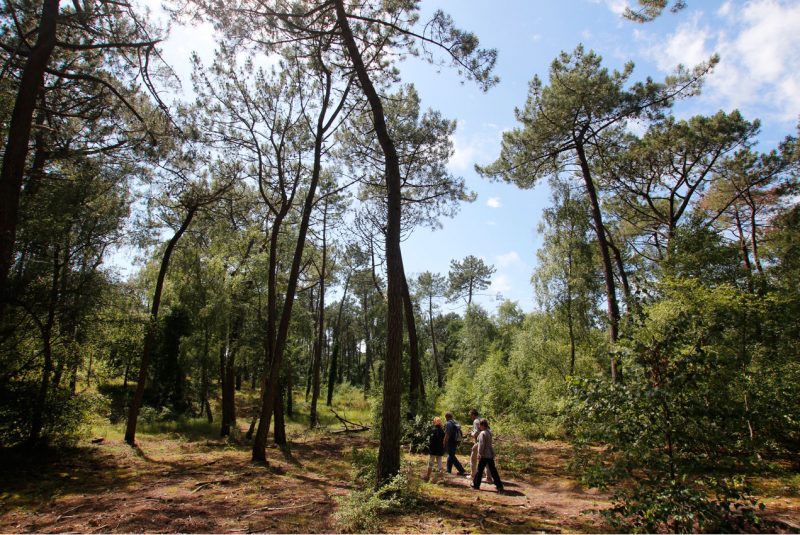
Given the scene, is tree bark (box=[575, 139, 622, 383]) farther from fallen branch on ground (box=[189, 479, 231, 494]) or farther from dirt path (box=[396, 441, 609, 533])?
fallen branch on ground (box=[189, 479, 231, 494])

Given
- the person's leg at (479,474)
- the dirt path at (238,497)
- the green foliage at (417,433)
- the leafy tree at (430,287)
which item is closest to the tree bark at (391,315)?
the dirt path at (238,497)

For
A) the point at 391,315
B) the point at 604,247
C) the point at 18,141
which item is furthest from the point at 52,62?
the point at 604,247

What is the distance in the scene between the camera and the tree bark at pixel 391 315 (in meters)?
7.03

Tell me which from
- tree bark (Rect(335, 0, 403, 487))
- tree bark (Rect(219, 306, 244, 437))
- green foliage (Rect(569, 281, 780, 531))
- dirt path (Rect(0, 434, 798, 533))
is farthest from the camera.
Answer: tree bark (Rect(219, 306, 244, 437))

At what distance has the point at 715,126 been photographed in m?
15.0

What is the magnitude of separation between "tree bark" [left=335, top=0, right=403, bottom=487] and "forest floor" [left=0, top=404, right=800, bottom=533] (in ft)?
3.11

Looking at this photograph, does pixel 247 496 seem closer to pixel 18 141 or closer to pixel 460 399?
pixel 18 141

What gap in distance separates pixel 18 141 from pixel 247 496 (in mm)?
7472

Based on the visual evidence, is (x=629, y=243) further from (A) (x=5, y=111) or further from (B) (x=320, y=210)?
(A) (x=5, y=111)

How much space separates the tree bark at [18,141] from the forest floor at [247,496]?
151 inches

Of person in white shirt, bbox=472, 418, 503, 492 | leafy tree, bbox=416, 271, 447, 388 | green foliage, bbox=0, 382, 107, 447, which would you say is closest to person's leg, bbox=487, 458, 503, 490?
person in white shirt, bbox=472, 418, 503, 492

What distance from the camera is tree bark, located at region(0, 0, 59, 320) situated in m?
6.57

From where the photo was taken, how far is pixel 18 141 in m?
6.82

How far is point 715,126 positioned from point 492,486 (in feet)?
50.0
